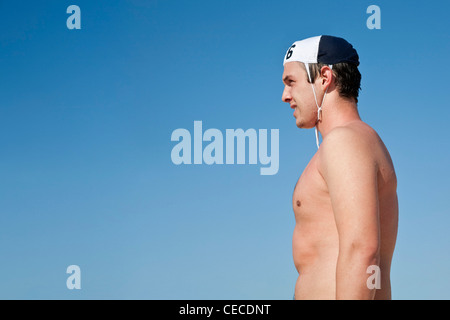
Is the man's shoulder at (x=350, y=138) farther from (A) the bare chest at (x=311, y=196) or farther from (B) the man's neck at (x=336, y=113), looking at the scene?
(B) the man's neck at (x=336, y=113)

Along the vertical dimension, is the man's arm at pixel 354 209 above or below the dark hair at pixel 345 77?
below

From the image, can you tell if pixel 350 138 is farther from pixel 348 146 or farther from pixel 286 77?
pixel 286 77

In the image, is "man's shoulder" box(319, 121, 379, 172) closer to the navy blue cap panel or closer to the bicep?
the bicep

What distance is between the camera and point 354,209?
3.10m

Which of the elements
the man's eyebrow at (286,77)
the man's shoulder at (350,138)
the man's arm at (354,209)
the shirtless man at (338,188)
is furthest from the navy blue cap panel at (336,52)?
the man's arm at (354,209)

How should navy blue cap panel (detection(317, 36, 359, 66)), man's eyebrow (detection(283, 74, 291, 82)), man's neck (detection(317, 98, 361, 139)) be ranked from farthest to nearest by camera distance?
man's eyebrow (detection(283, 74, 291, 82))
navy blue cap panel (detection(317, 36, 359, 66))
man's neck (detection(317, 98, 361, 139))

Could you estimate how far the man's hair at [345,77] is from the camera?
13.2ft

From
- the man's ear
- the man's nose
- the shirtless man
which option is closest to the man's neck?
the shirtless man

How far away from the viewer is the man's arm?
302 centimetres

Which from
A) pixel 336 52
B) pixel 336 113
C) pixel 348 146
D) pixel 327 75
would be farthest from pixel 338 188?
pixel 336 52

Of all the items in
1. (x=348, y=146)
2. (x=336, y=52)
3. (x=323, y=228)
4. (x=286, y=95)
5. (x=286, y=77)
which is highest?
(x=336, y=52)

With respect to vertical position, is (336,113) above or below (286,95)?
below

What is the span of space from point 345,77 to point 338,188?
4.02 feet
